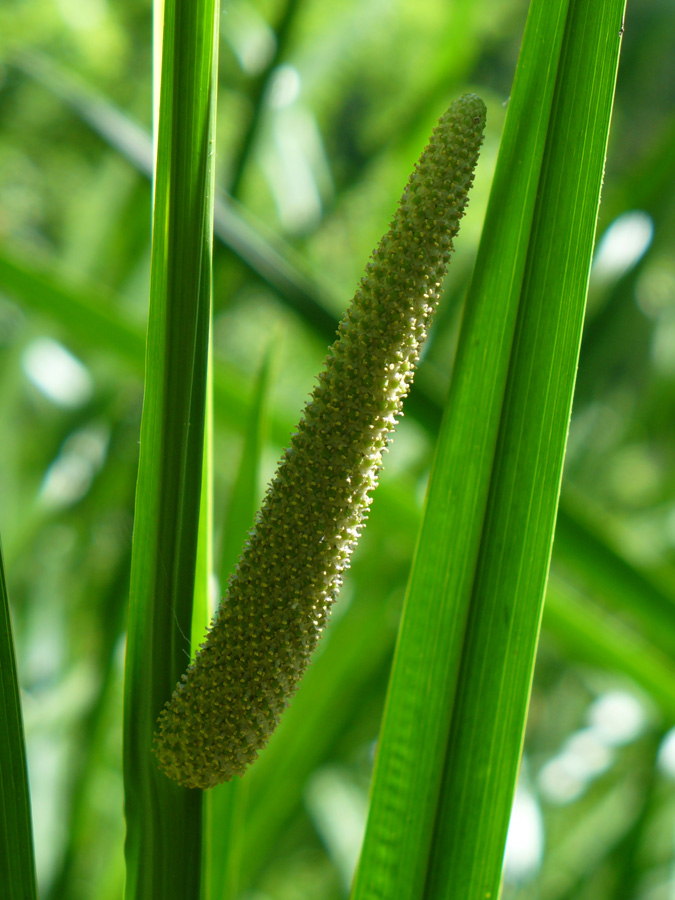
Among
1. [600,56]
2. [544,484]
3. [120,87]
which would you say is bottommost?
[544,484]

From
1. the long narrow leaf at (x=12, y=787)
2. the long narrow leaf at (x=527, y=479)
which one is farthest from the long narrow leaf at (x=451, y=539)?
the long narrow leaf at (x=12, y=787)

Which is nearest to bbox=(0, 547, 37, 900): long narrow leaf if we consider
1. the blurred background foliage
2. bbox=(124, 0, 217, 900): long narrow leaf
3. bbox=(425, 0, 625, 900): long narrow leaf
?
bbox=(124, 0, 217, 900): long narrow leaf

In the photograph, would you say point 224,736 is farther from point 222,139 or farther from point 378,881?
point 222,139

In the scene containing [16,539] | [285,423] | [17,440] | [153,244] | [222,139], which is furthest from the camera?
[222,139]

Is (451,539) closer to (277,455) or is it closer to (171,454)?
(171,454)

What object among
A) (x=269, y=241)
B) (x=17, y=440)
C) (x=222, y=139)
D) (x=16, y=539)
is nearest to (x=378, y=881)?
(x=269, y=241)

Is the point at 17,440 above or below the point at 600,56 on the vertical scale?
above
